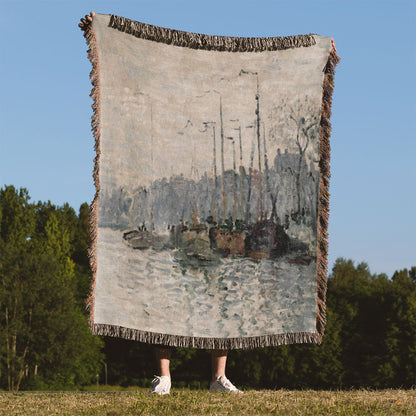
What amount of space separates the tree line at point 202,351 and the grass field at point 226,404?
127 feet

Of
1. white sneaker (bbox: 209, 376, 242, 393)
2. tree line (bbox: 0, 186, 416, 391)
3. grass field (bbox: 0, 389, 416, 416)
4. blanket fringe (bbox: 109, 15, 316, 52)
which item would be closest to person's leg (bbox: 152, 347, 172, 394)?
grass field (bbox: 0, 389, 416, 416)

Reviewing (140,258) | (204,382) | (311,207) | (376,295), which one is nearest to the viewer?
(140,258)

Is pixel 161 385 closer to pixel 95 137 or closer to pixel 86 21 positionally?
pixel 95 137

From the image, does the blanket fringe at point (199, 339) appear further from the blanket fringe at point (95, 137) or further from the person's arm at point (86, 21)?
the person's arm at point (86, 21)

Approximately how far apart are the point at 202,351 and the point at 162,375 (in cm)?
4118

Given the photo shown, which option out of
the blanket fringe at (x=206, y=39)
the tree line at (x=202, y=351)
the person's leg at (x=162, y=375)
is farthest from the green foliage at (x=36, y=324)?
the blanket fringe at (x=206, y=39)

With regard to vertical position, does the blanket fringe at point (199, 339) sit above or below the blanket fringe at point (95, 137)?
below

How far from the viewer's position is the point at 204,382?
49.5 m

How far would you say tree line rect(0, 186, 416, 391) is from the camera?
49.2 meters

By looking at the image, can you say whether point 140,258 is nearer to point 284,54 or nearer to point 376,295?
point 284,54

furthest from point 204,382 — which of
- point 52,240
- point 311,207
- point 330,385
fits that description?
point 311,207

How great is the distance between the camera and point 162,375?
33.0 ft

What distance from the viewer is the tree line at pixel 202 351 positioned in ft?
161

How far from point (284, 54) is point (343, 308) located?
43445 millimetres
